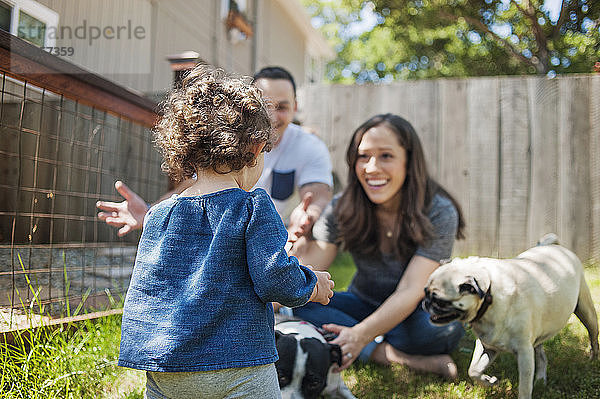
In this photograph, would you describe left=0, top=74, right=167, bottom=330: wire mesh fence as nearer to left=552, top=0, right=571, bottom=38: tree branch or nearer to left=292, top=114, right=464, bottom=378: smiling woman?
left=292, top=114, right=464, bottom=378: smiling woman

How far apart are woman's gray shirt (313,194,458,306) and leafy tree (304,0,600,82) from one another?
8.26 ft

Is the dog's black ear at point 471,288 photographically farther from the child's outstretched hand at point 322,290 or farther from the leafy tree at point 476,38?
the leafy tree at point 476,38

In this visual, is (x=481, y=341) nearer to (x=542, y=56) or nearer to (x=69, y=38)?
(x=69, y=38)

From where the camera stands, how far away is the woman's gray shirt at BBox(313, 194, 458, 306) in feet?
9.04

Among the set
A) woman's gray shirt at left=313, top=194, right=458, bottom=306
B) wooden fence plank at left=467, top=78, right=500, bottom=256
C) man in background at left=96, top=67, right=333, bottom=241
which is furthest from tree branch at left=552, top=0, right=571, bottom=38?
woman's gray shirt at left=313, top=194, right=458, bottom=306

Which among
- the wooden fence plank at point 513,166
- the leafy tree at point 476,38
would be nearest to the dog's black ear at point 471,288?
the leafy tree at point 476,38

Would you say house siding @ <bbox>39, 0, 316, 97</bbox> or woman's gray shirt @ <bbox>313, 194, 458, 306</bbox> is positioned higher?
house siding @ <bbox>39, 0, 316, 97</bbox>

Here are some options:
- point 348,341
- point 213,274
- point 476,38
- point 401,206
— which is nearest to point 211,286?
point 213,274

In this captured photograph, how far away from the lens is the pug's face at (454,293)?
220cm

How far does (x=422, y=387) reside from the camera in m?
2.54

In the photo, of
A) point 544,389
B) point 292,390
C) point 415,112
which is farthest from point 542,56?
point 292,390

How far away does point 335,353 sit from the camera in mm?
2266

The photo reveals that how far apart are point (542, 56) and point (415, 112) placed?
6.09m

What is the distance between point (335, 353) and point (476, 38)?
16994 millimetres
